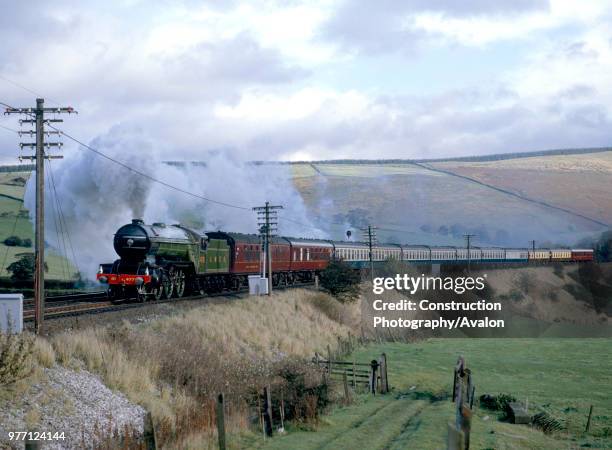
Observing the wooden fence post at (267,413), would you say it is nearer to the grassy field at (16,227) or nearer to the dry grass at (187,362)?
the dry grass at (187,362)

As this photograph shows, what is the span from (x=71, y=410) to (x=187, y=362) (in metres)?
6.11

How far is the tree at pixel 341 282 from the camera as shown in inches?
2083

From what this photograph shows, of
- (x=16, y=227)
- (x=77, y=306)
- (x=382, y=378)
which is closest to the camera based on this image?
(x=382, y=378)

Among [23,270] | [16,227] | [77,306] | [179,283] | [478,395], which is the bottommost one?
[478,395]

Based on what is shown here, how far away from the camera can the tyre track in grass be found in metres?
17.0

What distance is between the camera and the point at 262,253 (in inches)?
2004

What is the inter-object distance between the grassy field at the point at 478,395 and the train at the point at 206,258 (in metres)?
10.7

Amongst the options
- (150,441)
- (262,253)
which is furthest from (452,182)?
(150,441)

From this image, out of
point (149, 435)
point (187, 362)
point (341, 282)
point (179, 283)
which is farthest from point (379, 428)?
point (341, 282)

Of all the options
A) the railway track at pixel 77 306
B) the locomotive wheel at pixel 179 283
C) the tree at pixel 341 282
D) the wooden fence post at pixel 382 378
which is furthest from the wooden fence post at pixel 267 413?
the tree at pixel 341 282

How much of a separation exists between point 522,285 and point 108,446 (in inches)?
2662

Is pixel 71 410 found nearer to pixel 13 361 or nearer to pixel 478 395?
pixel 13 361

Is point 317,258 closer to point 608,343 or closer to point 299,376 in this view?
point 608,343

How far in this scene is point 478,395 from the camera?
26969mm
